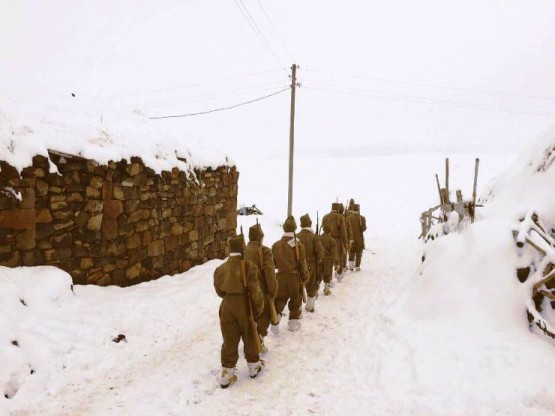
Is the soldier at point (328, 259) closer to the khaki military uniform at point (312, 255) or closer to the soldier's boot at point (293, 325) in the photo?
the khaki military uniform at point (312, 255)

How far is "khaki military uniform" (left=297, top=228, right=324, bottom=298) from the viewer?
7.14m

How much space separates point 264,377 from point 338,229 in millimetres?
5256

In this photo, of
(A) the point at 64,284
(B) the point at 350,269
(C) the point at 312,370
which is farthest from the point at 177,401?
(B) the point at 350,269

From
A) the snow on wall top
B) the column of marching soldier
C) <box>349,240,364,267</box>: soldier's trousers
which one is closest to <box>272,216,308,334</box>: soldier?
the column of marching soldier

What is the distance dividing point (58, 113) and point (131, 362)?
5225 millimetres

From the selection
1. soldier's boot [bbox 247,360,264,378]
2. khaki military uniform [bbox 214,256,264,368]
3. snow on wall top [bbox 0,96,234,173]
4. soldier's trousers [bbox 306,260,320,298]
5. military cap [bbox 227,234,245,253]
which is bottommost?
soldier's boot [bbox 247,360,264,378]

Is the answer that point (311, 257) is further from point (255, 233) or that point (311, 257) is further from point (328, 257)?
point (255, 233)

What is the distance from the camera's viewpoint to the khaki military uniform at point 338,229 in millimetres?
9344

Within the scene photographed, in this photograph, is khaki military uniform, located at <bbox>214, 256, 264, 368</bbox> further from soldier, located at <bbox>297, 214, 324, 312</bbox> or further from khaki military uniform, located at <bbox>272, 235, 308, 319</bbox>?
soldier, located at <bbox>297, 214, 324, 312</bbox>

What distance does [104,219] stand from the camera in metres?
6.93

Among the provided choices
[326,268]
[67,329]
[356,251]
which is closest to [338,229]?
[326,268]

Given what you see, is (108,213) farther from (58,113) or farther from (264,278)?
(264,278)

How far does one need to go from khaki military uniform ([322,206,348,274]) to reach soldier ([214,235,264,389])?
4.96 metres

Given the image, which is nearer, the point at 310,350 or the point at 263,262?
the point at 263,262
